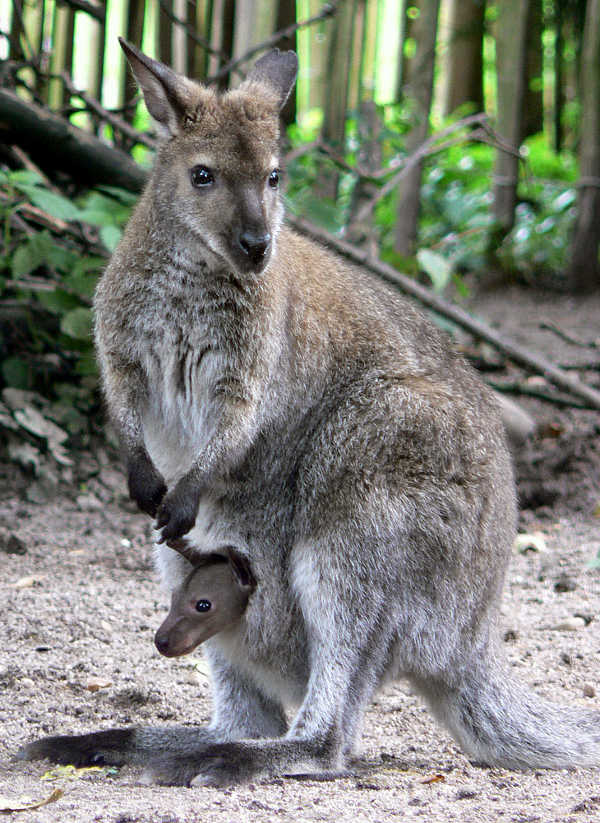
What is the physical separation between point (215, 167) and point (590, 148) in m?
5.87

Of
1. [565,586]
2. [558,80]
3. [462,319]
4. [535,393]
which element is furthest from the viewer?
[558,80]

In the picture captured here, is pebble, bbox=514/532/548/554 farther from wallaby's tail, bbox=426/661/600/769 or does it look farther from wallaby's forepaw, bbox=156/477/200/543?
wallaby's forepaw, bbox=156/477/200/543

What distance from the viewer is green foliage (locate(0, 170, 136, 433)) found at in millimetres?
5332

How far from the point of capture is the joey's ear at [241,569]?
3402 mm

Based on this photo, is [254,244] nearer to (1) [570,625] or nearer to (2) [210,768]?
(2) [210,768]

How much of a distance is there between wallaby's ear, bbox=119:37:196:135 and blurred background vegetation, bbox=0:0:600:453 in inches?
58.8

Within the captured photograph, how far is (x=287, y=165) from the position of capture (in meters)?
6.70

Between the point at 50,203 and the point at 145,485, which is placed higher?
the point at 50,203

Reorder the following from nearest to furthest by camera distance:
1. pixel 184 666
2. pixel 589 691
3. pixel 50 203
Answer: pixel 589 691, pixel 184 666, pixel 50 203

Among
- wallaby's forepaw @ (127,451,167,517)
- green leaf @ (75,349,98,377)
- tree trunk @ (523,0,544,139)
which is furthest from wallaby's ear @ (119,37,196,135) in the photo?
tree trunk @ (523,0,544,139)

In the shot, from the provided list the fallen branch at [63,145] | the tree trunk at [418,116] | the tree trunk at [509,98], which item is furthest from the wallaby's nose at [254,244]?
the tree trunk at [509,98]

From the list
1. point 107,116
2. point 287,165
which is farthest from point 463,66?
point 107,116

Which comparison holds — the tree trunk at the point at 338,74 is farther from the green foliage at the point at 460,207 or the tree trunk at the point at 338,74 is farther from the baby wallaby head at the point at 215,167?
the baby wallaby head at the point at 215,167

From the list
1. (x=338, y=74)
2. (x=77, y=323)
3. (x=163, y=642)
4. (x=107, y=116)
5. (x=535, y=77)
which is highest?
(x=535, y=77)
